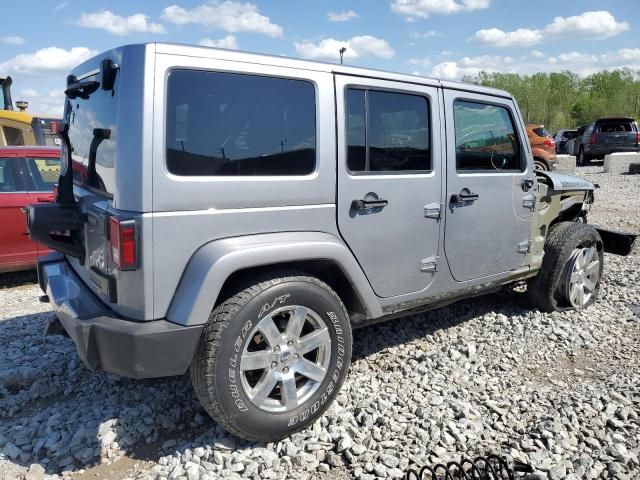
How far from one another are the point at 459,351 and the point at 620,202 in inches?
376

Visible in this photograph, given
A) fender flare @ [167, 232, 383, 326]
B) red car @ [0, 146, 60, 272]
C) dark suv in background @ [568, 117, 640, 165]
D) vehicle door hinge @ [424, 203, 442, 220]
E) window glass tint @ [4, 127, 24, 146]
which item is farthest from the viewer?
dark suv in background @ [568, 117, 640, 165]

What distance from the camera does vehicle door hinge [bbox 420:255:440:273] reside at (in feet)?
11.2

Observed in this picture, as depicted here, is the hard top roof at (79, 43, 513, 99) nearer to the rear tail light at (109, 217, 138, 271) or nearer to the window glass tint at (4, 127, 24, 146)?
the rear tail light at (109, 217, 138, 271)

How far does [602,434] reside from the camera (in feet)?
9.50

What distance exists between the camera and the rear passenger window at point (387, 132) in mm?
3055

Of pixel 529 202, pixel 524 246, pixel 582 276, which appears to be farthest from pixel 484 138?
pixel 582 276

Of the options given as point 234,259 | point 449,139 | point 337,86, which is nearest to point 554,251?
point 449,139

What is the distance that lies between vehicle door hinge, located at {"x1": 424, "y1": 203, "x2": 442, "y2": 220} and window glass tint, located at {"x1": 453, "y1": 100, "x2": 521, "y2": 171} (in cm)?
35

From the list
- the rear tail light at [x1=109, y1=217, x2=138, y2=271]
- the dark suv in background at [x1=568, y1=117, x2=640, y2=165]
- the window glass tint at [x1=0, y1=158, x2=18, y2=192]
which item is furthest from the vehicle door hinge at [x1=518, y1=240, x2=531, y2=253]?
the dark suv in background at [x1=568, y1=117, x2=640, y2=165]

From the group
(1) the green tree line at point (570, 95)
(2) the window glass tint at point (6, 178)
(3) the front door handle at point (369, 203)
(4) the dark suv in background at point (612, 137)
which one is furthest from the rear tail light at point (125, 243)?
(1) the green tree line at point (570, 95)

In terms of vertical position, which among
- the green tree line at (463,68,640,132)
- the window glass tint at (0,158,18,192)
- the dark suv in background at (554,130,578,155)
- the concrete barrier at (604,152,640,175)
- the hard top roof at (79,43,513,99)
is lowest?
the window glass tint at (0,158,18,192)

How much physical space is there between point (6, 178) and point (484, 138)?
4925 mm

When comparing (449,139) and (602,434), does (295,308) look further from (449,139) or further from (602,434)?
(602,434)

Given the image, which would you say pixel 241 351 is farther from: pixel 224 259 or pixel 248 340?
pixel 224 259
